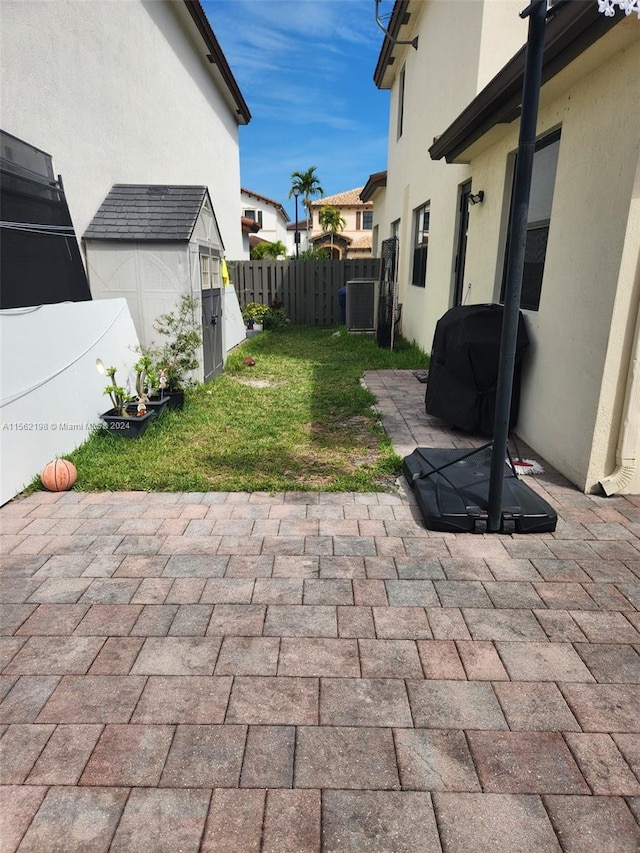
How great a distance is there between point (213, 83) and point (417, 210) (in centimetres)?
596

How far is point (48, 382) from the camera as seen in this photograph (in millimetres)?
4359

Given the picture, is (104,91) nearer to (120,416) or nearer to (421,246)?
(120,416)

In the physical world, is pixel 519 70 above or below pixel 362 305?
above

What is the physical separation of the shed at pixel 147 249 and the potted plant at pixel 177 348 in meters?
0.15

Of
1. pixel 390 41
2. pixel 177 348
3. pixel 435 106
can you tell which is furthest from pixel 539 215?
pixel 390 41

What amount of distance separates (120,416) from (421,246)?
7451 millimetres

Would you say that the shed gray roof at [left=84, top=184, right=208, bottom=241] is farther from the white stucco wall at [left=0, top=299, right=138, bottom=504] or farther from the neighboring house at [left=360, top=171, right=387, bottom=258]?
the neighboring house at [left=360, top=171, right=387, bottom=258]

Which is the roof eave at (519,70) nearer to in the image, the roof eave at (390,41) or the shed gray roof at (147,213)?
the shed gray roof at (147,213)

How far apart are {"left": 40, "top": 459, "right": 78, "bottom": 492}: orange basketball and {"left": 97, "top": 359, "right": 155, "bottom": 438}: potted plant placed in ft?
3.42

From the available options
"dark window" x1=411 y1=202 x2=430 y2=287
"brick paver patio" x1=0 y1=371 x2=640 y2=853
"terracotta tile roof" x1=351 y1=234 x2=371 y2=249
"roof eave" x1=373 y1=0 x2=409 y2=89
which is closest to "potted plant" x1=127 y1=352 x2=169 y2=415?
"brick paver patio" x1=0 y1=371 x2=640 y2=853

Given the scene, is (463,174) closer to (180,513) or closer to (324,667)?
(180,513)

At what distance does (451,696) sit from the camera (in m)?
2.10

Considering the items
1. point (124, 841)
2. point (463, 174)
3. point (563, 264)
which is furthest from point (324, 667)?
point (463, 174)

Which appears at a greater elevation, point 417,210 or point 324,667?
point 417,210
